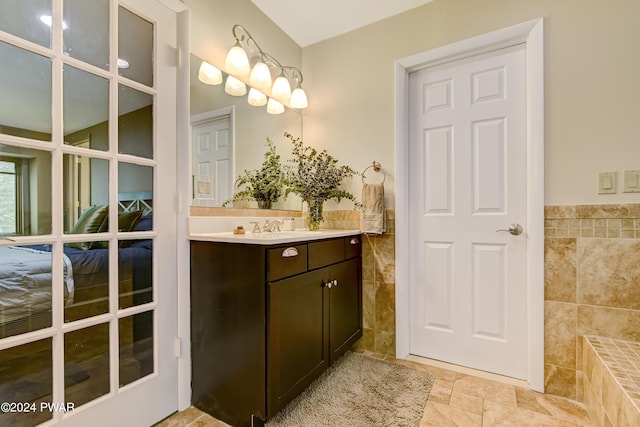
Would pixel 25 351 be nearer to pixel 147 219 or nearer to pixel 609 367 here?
pixel 147 219

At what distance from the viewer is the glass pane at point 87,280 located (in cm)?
123

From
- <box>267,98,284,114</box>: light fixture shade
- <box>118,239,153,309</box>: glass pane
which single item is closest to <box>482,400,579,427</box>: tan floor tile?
<box>118,239,153,309</box>: glass pane

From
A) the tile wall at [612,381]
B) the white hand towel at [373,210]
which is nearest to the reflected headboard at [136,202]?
the white hand towel at [373,210]

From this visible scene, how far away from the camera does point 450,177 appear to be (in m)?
2.05

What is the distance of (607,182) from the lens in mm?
1560

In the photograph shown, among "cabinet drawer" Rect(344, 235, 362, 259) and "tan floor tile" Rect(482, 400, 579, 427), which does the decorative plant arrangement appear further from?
"tan floor tile" Rect(482, 400, 579, 427)

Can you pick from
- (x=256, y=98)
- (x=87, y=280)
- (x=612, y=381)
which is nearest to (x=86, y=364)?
(x=87, y=280)

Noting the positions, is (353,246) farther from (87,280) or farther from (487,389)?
(87,280)

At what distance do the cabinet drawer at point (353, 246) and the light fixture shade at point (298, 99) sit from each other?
1.14 meters

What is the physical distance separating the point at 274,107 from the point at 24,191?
5.17ft

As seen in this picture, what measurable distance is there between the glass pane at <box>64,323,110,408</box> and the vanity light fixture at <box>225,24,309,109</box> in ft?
5.18

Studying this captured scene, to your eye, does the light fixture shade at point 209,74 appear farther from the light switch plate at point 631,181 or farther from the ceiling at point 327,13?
the light switch plate at point 631,181

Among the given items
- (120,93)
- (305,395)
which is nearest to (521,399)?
(305,395)

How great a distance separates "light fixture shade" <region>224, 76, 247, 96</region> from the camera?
1901 mm
